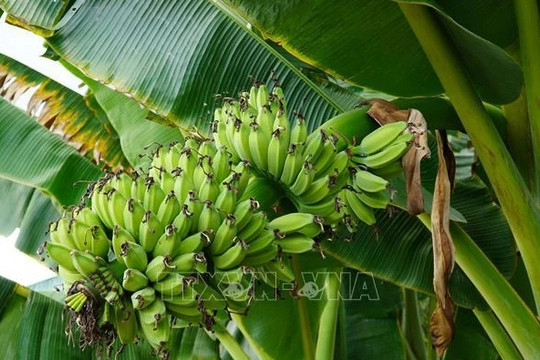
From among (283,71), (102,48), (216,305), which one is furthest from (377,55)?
(216,305)

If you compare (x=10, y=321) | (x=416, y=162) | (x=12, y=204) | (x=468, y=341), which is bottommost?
(x=10, y=321)

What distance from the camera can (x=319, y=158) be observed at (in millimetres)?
1018

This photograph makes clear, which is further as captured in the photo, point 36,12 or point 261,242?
point 36,12

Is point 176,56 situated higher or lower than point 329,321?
higher

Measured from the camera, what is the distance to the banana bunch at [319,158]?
1003mm

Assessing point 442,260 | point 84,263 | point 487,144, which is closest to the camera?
point 84,263

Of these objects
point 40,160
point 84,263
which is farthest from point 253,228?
point 40,160

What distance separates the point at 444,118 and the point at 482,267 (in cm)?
29

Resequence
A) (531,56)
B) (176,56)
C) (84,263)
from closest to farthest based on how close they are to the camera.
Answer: (84,263) → (531,56) → (176,56)

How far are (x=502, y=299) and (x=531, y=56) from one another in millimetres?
475

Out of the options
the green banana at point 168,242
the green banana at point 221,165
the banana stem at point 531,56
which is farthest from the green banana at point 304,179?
the banana stem at point 531,56

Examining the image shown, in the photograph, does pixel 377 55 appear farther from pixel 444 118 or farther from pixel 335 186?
pixel 335 186

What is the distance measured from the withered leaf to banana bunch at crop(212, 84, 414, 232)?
10cm

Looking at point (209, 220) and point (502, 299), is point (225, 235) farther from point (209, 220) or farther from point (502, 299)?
point (502, 299)
